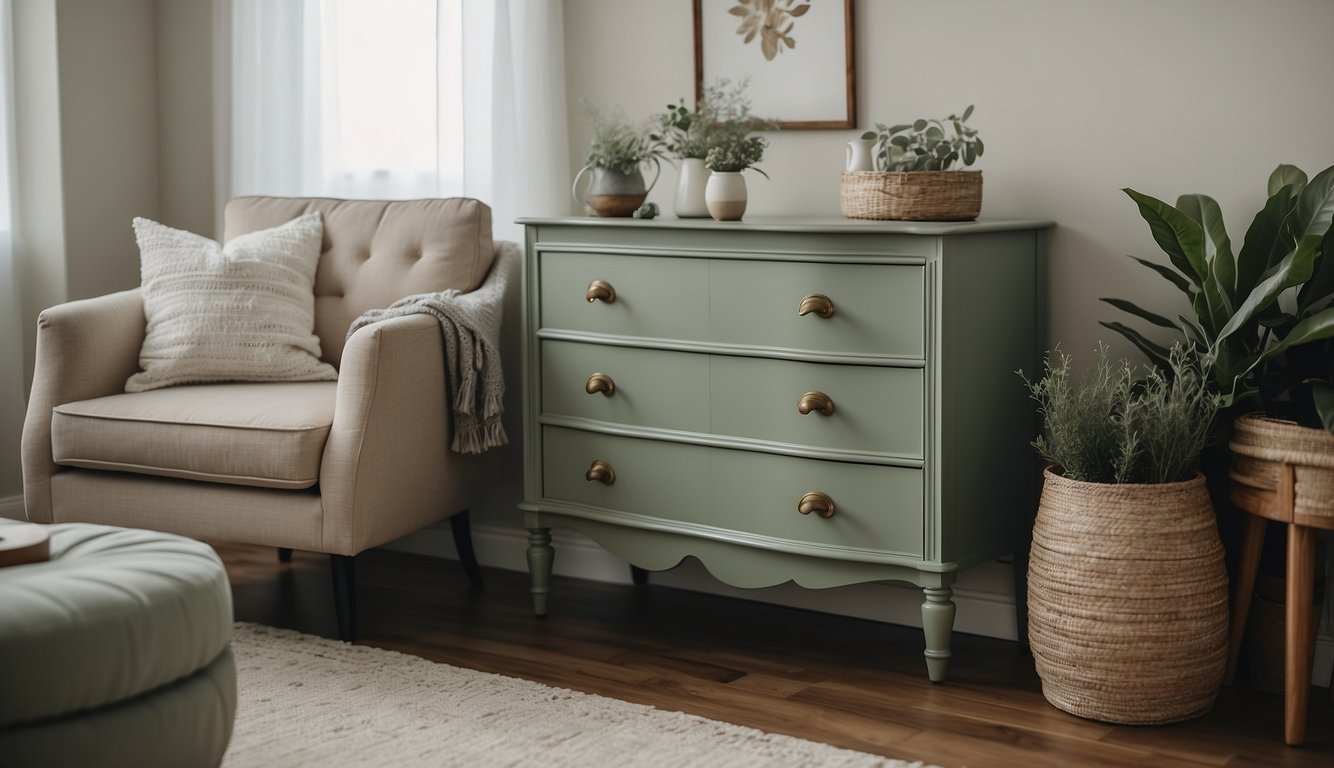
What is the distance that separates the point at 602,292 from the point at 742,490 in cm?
52

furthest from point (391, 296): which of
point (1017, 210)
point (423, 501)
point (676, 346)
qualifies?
point (1017, 210)

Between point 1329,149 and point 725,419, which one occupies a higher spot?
point 1329,149

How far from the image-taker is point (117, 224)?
409 cm

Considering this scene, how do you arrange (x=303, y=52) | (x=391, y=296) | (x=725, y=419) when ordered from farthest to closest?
(x=303, y=52) → (x=391, y=296) → (x=725, y=419)

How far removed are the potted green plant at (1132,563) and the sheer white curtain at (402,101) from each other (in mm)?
1543

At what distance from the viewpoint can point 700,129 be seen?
9.93 ft

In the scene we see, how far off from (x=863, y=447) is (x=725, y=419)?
12.2 inches

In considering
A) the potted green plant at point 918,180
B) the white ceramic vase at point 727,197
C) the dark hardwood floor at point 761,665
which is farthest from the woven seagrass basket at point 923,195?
the dark hardwood floor at point 761,665

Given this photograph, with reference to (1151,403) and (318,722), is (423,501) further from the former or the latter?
(1151,403)

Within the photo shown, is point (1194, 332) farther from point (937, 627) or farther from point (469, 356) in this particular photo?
point (469, 356)

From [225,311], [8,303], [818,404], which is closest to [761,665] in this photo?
[818,404]

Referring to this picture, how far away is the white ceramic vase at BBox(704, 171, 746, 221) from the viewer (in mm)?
2865

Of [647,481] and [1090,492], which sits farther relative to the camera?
[647,481]

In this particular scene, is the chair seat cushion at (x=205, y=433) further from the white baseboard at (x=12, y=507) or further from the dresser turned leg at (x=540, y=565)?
the white baseboard at (x=12, y=507)
